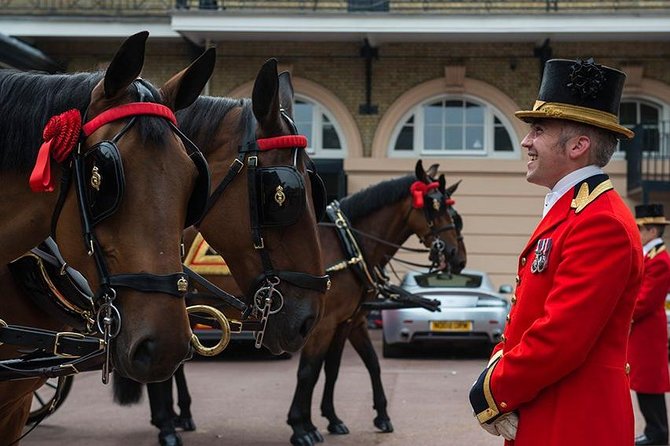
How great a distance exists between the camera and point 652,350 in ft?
24.6

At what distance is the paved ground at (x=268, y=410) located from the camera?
7.71 meters

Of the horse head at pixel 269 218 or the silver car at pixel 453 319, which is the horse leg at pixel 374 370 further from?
the silver car at pixel 453 319

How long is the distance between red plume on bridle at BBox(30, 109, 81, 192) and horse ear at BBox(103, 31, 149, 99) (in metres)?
0.14

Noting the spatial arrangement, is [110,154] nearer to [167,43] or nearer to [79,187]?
[79,187]

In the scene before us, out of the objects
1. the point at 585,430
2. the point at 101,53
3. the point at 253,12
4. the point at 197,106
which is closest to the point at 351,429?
the point at 197,106

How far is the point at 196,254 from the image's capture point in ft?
25.4

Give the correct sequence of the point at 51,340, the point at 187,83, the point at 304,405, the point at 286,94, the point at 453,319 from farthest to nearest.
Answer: the point at 453,319, the point at 304,405, the point at 286,94, the point at 51,340, the point at 187,83

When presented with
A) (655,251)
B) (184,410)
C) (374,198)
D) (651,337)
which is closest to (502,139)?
(374,198)

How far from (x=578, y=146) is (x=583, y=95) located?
6.3 inches

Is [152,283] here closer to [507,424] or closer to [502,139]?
[507,424]

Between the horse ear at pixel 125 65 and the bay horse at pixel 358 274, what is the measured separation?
4.80 m

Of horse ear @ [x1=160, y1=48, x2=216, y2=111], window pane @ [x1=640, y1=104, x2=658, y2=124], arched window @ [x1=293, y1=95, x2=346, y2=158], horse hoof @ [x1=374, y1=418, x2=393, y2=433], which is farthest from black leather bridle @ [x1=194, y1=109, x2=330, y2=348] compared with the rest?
window pane @ [x1=640, y1=104, x2=658, y2=124]

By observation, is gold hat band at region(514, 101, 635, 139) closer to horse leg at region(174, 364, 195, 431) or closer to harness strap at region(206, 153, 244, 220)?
harness strap at region(206, 153, 244, 220)

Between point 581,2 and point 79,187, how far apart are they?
16647mm
